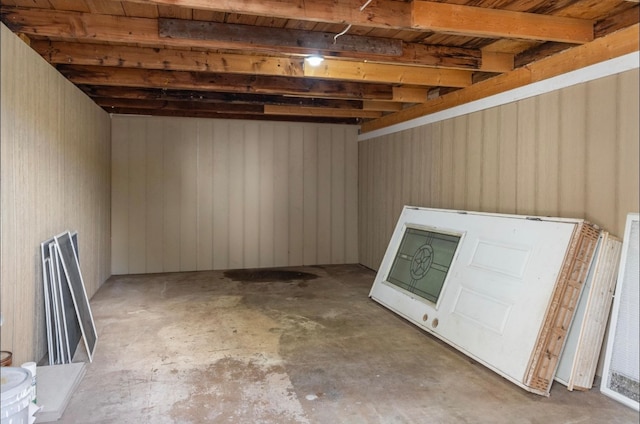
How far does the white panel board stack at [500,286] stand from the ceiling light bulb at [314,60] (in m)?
2.14

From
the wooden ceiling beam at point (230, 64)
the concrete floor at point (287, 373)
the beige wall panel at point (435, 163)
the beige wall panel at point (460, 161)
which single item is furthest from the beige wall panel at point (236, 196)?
the beige wall panel at point (460, 161)

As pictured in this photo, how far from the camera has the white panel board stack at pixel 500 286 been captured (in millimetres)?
2900

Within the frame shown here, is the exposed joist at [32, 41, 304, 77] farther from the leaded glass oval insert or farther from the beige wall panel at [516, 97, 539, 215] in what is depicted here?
the leaded glass oval insert

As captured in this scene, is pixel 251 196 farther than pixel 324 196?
No

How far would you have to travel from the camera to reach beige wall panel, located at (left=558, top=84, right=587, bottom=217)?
3.15 metres

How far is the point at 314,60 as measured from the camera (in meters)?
3.80

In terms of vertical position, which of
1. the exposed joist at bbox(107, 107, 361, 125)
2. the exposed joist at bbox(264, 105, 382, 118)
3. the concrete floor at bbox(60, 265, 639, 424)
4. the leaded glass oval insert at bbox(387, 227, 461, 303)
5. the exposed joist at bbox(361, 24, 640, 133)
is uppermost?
A: the exposed joist at bbox(107, 107, 361, 125)

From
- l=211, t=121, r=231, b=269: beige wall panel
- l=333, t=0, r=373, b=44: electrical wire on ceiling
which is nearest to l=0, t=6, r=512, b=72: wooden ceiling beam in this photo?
l=333, t=0, r=373, b=44: electrical wire on ceiling

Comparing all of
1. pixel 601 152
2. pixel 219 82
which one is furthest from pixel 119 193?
pixel 601 152

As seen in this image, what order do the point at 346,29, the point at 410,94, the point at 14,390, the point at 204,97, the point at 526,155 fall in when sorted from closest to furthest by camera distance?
the point at 14,390
the point at 346,29
the point at 526,155
the point at 410,94
the point at 204,97

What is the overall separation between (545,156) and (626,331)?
1515 millimetres

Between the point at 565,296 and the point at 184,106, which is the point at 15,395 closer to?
the point at 565,296

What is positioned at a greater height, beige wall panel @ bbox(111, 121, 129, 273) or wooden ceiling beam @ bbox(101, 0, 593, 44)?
wooden ceiling beam @ bbox(101, 0, 593, 44)

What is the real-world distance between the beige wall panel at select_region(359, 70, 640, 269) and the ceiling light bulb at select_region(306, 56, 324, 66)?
6.05ft
